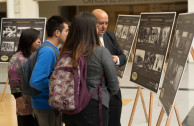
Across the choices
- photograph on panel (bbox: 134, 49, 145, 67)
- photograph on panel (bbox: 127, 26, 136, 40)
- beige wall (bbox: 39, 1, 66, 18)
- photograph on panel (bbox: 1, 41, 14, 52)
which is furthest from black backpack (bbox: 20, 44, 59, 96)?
beige wall (bbox: 39, 1, 66, 18)

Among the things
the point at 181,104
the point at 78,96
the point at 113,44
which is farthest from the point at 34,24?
the point at 78,96

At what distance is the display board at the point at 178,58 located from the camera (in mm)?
2969

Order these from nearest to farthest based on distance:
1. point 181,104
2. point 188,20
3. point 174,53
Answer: point 188,20
point 174,53
point 181,104

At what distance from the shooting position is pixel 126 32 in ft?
17.8

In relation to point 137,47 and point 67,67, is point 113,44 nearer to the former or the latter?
point 137,47

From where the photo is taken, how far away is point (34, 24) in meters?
7.28

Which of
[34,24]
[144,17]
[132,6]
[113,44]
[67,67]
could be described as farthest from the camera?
[132,6]

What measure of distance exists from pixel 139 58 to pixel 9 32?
4.24 meters

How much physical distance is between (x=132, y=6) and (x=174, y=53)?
13.5 metres

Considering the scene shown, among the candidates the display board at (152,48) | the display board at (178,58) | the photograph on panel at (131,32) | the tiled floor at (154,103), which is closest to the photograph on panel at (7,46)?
the tiled floor at (154,103)

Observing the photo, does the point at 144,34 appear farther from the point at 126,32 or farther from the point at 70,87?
the point at 70,87

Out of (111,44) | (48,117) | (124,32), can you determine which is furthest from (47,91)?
(124,32)

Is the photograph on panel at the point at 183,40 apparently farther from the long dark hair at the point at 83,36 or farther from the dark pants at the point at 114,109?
the long dark hair at the point at 83,36

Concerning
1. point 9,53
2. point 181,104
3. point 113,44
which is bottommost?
point 181,104
